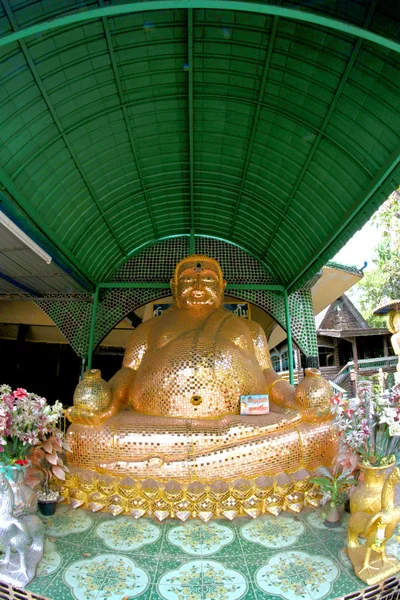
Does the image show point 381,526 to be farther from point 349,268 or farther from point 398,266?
point 398,266

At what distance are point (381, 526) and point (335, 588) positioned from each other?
54 centimetres

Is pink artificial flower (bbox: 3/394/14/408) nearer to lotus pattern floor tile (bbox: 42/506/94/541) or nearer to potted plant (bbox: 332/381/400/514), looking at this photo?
lotus pattern floor tile (bbox: 42/506/94/541)

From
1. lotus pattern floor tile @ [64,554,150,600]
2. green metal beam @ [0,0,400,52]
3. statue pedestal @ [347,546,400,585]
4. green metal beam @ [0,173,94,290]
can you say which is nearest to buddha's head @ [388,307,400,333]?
statue pedestal @ [347,546,400,585]

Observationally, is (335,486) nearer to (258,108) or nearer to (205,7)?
(205,7)

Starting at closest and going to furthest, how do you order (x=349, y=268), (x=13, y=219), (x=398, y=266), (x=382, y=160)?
(x=382, y=160) → (x=13, y=219) → (x=349, y=268) → (x=398, y=266)

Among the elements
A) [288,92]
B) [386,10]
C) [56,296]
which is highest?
[288,92]

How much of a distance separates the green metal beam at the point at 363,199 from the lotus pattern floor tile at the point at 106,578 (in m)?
4.29

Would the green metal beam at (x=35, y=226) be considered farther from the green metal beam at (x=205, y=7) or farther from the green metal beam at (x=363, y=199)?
the green metal beam at (x=363, y=199)

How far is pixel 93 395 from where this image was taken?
5.06 metres

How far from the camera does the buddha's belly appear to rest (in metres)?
5.21

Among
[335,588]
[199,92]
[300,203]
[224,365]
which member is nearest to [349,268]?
Result: [300,203]

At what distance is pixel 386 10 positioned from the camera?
3.00 meters

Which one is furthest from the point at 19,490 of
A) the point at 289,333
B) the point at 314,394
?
the point at 289,333

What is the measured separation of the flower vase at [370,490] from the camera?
329 cm
